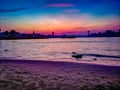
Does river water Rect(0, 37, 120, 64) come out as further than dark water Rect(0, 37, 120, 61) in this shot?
No

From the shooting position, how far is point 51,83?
295 inches

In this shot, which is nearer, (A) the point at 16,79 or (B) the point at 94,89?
(B) the point at 94,89

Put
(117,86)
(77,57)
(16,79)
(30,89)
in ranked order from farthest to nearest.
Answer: (77,57) < (16,79) < (117,86) < (30,89)

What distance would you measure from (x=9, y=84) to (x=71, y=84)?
102 inches

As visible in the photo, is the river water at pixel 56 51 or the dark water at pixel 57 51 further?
the dark water at pixel 57 51

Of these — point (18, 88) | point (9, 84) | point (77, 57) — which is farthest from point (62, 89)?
point (77, 57)

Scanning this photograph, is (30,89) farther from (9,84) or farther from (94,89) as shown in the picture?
(94,89)

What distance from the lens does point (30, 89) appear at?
657 cm

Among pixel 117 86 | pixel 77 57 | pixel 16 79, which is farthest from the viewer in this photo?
pixel 77 57

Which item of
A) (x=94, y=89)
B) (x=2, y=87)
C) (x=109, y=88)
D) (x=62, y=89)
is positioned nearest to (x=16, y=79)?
(x=2, y=87)

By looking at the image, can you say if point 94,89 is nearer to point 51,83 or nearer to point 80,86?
point 80,86

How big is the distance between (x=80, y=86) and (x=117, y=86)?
4.94 ft

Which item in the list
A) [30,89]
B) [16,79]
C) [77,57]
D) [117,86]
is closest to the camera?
[30,89]

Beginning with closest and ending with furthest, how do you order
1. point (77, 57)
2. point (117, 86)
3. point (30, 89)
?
point (30, 89)
point (117, 86)
point (77, 57)
